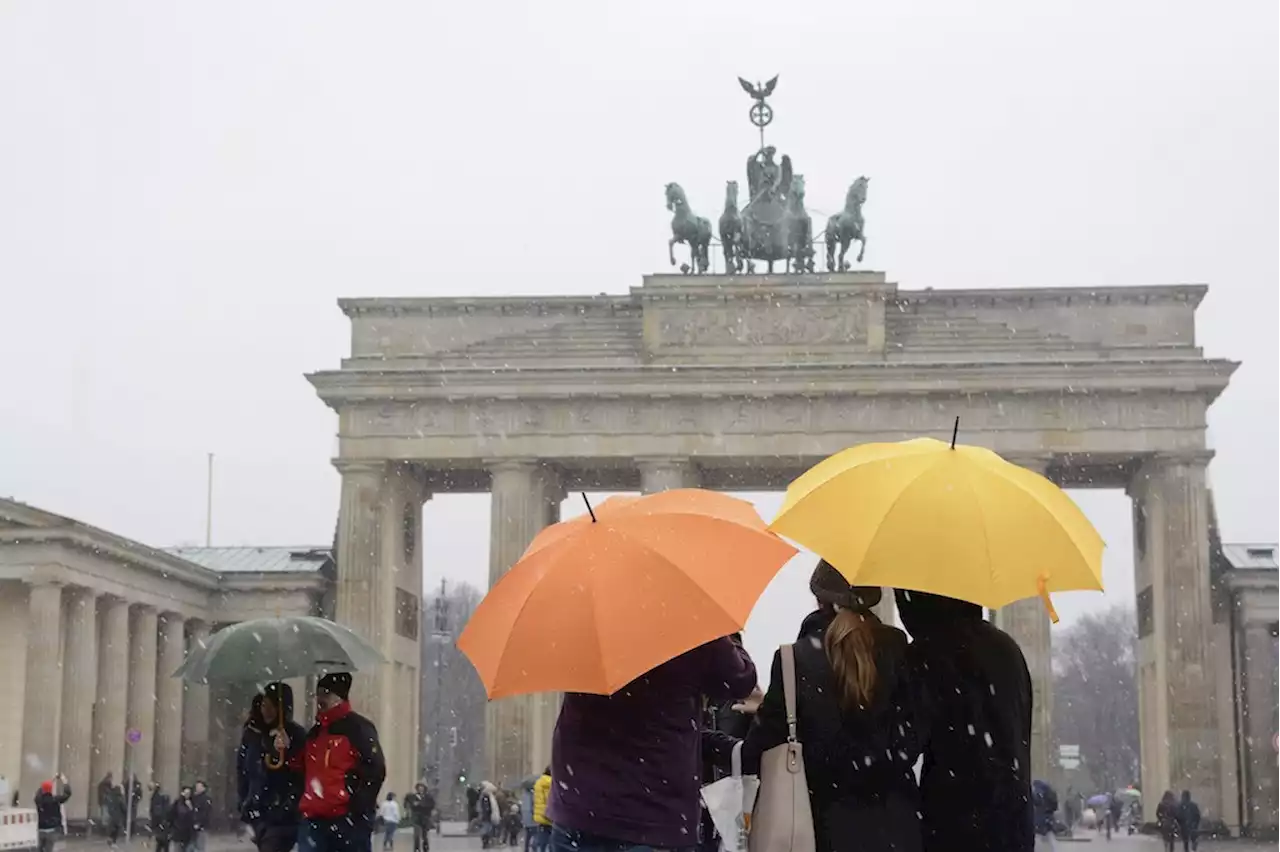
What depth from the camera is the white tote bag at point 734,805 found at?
7023mm

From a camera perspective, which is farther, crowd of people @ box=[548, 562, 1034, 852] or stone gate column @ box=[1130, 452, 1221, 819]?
stone gate column @ box=[1130, 452, 1221, 819]

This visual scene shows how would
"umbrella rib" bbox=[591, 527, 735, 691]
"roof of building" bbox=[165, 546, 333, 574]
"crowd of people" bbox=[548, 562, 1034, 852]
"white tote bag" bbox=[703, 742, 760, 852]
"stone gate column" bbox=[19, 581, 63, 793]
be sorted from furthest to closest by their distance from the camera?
"roof of building" bbox=[165, 546, 333, 574] < "stone gate column" bbox=[19, 581, 63, 793] < "white tote bag" bbox=[703, 742, 760, 852] < "umbrella rib" bbox=[591, 527, 735, 691] < "crowd of people" bbox=[548, 562, 1034, 852]

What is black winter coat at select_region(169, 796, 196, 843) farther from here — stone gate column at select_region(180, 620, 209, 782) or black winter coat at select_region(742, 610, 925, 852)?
black winter coat at select_region(742, 610, 925, 852)

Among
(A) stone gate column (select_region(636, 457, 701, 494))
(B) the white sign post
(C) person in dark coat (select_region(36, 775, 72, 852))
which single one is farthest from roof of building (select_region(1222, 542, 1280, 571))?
(C) person in dark coat (select_region(36, 775, 72, 852))

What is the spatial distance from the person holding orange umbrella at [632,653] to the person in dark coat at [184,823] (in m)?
24.2

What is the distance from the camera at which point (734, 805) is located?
707 cm

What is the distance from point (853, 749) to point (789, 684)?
33 cm

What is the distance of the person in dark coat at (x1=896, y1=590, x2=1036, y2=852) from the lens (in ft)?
22.6

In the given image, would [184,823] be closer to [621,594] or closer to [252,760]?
[252,760]

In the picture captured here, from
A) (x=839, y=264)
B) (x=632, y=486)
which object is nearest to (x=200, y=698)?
(x=632, y=486)

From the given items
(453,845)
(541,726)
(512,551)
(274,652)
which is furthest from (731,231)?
(274,652)

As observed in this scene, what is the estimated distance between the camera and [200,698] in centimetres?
5428

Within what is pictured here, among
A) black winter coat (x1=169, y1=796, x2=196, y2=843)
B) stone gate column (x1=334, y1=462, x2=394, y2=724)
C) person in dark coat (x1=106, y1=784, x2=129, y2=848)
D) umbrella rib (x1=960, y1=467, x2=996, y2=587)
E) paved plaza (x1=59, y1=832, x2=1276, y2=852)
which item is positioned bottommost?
paved plaza (x1=59, y1=832, x2=1276, y2=852)

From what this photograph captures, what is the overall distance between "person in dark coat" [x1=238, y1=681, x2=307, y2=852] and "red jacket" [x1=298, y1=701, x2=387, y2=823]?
1.32 ft
